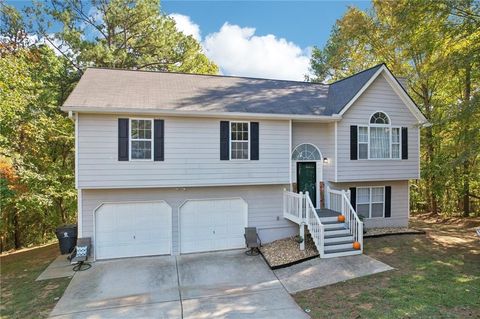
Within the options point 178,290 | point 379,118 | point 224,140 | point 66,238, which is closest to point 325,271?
point 178,290

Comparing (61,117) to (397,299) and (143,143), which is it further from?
(397,299)

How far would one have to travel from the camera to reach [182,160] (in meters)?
9.66

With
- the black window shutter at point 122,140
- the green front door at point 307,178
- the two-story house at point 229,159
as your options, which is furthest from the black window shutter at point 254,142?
the black window shutter at point 122,140

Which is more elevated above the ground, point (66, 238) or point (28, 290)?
point (66, 238)

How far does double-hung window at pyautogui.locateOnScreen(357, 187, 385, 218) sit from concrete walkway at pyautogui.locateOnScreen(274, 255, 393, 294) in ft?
11.3

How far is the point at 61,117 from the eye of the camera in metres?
15.0

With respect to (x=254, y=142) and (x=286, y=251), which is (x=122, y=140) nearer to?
(x=254, y=142)

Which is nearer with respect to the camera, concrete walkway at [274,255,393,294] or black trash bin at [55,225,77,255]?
concrete walkway at [274,255,393,294]

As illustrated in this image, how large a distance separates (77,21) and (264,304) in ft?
61.2

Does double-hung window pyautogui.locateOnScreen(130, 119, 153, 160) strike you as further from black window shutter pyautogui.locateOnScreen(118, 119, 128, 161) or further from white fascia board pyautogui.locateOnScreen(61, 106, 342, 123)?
white fascia board pyautogui.locateOnScreen(61, 106, 342, 123)

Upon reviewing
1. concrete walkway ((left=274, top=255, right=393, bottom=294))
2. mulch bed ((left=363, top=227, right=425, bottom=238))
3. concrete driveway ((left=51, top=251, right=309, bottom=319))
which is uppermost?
mulch bed ((left=363, top=227, right=425, bottom=238))

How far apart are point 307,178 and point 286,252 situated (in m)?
3.46

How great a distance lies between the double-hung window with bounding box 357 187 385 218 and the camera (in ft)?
39.7

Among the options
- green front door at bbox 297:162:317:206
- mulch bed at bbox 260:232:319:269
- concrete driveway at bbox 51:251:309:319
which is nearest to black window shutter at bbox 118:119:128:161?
concrete driveway at bbox 51:251:309:319
